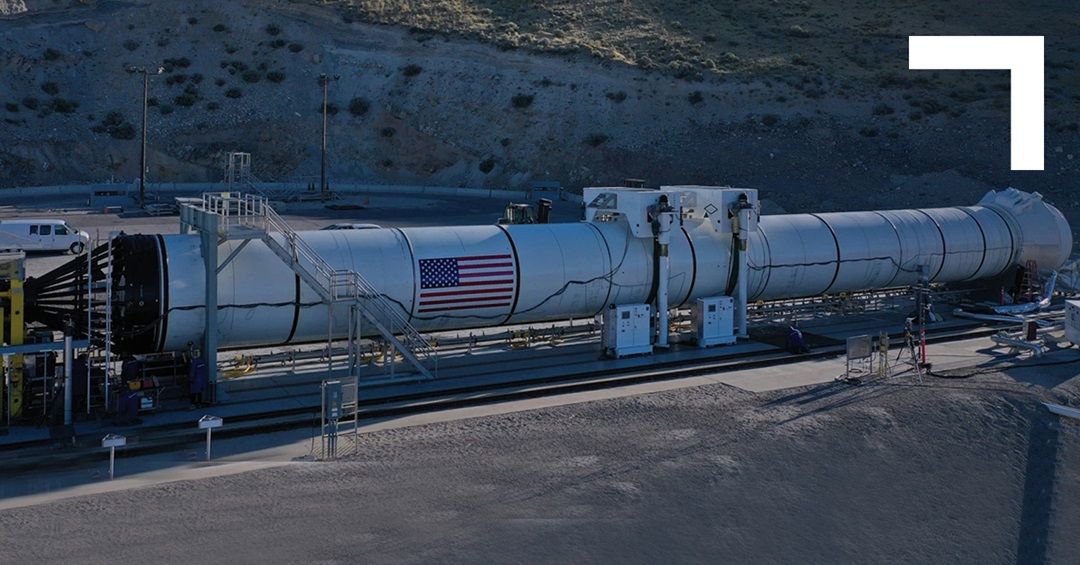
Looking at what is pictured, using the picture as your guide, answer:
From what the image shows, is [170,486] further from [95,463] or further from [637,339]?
[637,339]

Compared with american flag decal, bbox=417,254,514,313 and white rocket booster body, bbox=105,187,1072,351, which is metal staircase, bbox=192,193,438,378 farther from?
american flag decal, bbox=417,254,514,313

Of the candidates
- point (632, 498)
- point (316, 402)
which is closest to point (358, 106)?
point (316, 402)

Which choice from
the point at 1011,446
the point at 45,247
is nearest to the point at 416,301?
the point at 1011,446

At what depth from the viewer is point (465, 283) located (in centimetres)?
2198

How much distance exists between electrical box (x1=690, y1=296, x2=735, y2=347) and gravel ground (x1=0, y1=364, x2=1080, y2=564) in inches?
208

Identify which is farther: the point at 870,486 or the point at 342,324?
the point at 342,324

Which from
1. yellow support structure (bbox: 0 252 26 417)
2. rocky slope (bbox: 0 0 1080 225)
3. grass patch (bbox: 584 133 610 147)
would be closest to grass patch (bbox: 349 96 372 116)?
rocky slope (bbox: 0 0 1080 225)

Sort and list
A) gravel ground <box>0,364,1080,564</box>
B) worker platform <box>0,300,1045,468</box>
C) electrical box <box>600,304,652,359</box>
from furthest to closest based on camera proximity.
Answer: electrical box <box>600,304,652,359</box>, worker platform <box>0,300,1045,468</box>, gravel ground <box>0,364,1080,564</box>

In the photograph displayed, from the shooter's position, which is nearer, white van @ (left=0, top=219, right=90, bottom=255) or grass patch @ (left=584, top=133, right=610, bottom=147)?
white van @ (left=0, top=219, right=90, bottom=255)

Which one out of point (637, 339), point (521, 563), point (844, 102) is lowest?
point (521, 563)

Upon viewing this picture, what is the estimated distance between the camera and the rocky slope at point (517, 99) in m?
60.9

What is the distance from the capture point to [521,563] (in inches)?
500

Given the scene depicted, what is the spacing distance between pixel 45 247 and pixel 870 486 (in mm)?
33603

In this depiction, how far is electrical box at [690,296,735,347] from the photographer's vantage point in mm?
24922
